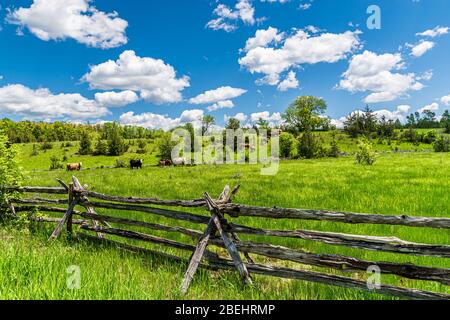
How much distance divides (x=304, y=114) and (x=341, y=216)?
77343 millimetres

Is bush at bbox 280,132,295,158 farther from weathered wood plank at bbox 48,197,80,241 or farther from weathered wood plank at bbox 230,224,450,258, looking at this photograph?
weathered wood plank at bbox 230,224,450,258

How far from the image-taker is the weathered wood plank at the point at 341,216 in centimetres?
416

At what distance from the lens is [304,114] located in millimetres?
79000

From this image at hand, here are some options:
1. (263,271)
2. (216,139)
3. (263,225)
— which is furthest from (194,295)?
(216,139)

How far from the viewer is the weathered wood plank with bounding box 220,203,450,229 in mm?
4160

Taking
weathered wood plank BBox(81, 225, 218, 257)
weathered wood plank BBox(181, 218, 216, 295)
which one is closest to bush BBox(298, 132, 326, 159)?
weathered wood plank BBox(81, 225, 218, 257)

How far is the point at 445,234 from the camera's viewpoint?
7.21 meters

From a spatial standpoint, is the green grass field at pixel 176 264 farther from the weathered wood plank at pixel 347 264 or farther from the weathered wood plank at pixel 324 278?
the weathered wood plank at pixel 347 264

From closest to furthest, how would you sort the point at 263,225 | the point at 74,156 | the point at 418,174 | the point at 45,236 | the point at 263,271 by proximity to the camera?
the point at 263,271
the point at 45,236
the point at 263,225
the point at 418,174
the point at 74,156

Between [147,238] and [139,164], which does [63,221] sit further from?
[139,164]

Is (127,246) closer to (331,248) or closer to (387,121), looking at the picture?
(331,248)

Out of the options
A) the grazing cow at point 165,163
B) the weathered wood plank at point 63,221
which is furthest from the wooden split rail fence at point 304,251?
the grazing cow at point 165,163

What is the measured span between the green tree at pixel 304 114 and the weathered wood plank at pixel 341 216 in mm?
75597
